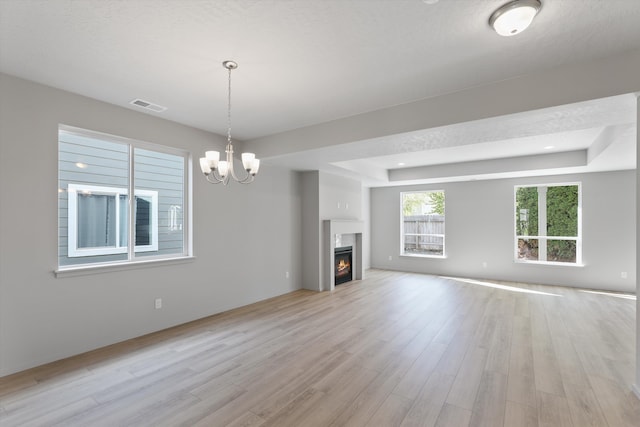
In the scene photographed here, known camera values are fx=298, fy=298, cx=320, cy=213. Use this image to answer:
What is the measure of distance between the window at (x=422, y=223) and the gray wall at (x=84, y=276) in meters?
4.96

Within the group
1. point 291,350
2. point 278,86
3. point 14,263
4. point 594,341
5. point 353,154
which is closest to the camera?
point 14,263

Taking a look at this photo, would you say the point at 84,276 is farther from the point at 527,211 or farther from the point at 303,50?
the point at 527,211

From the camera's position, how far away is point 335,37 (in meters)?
2.18

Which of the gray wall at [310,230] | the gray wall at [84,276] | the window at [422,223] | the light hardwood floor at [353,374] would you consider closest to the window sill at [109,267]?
the gray wall at [84,276]

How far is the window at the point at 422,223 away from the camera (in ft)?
26.2

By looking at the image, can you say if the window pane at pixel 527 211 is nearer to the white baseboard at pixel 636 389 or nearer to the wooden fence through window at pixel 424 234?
the wooden fence through window at pixel 424 234

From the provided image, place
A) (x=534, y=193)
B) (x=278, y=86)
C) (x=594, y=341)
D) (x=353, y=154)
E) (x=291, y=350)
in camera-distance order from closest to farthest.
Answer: (x=278, y=86), (x=291, y=350), (x=594, y=341), (x=353, y=154), (x=534, y=193)

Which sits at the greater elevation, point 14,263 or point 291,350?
point 14,263

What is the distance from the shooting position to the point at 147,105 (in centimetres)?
345

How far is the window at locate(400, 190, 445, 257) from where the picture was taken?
7980mm

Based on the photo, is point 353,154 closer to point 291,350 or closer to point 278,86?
point 278,86

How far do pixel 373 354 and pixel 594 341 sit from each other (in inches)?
105

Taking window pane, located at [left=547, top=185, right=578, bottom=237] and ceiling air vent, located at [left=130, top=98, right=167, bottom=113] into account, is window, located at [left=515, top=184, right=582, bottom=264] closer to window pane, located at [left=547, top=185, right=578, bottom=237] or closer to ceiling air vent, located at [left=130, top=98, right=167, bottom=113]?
window pane, located at [left=547, top=185, right=578, bottom=237]

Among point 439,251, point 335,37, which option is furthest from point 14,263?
point 439,251
